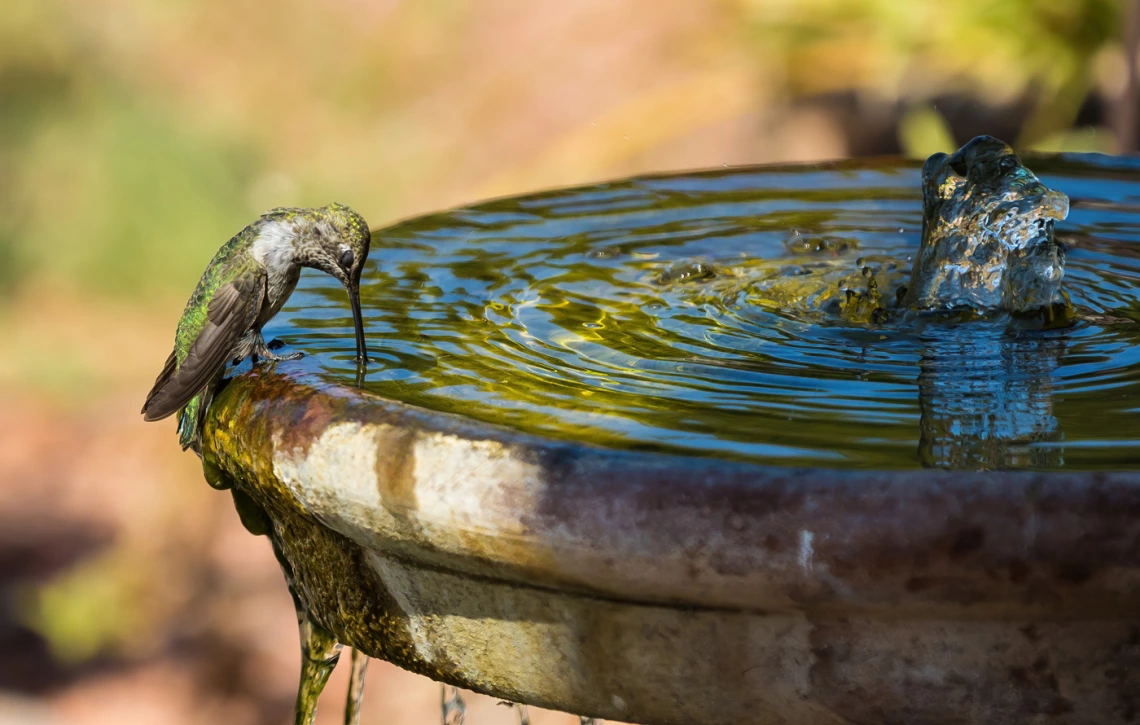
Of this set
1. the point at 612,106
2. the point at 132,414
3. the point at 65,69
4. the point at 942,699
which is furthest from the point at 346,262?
the point at 65,69

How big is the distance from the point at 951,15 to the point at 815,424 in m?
6.24

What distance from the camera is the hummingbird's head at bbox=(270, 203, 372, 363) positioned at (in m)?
2.45

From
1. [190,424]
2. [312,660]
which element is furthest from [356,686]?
[190,424]

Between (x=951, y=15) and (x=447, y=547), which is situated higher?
(x=951, y=15)

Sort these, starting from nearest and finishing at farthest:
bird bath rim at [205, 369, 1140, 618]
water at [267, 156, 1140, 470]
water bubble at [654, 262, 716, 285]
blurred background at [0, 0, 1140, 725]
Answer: bird bath rim at [205, 369, 1140, 618] < water at [267, 156, 1140, 470] < water bubble at [654, 262, 716, 285] < blurred background at [0, 0, 1140, 725]

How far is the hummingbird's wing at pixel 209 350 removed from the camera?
2117mm

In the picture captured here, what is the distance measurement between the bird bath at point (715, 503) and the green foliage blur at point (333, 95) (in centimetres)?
495

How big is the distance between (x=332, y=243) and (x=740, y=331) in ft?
2.42

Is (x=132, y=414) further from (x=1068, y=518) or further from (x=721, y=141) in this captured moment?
(x=1068, y=518)

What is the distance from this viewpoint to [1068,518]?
1376mm

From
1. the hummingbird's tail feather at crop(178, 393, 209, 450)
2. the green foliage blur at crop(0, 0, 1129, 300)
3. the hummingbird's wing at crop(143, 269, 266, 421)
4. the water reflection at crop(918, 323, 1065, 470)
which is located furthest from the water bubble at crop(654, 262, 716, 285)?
the green foliage blur at crop(0, 0, 1129, 300)

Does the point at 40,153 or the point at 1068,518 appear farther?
the point at 40,153

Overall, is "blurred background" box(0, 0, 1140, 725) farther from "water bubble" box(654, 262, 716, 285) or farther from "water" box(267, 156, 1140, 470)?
"water bubble" box(654, 262, 716, 285)

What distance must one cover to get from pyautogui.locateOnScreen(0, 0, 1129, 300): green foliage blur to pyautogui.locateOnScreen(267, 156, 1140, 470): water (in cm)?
386
